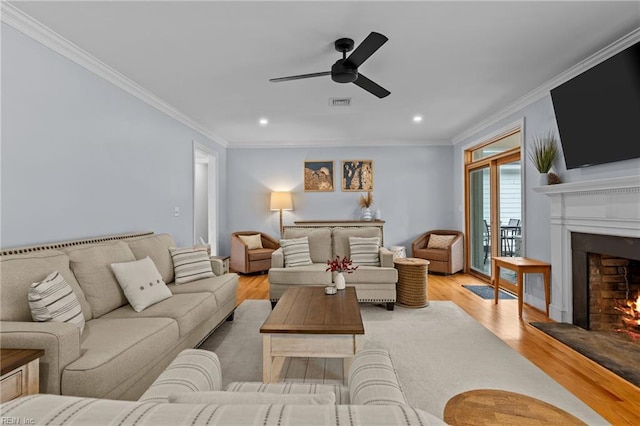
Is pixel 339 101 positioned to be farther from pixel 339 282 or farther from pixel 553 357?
pixel 553 357

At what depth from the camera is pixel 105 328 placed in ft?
6.68

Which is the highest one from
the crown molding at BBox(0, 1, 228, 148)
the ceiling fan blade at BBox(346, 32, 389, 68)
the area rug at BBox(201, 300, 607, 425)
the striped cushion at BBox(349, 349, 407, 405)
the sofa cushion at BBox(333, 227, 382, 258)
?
the crown molding at BBox(0, 1, 228, 148)

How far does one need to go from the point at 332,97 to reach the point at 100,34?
93.2 inches

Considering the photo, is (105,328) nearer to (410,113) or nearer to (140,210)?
(140,210)

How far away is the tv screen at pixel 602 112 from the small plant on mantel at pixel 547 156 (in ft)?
0.69

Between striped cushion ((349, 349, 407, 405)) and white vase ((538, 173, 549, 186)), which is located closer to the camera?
striped cushion ((349, 349, 407, 405))

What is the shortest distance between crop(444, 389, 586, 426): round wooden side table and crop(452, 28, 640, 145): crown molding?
2836mm

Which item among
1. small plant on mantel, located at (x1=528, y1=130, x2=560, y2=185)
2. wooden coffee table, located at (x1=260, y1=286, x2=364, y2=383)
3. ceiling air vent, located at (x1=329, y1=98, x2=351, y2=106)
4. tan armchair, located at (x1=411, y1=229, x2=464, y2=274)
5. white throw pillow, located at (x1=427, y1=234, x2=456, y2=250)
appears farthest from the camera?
white throw pillow, located at (x1=427, y1=234, x2=456, y2=250)

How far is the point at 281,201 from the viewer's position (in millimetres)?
6320

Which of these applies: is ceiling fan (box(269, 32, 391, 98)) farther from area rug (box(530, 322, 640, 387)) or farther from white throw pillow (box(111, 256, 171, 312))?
area rug (box(530, 322, 640, 387))

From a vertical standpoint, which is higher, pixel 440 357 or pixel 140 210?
pixel 140 210

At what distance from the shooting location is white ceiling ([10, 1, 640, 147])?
88.8 inches

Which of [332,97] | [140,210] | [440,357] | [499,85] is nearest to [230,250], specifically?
[140,210]

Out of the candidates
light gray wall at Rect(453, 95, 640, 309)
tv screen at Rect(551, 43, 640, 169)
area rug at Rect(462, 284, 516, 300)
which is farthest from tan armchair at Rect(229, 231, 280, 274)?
tv screen at Rect(551, 43, 640, 169)
